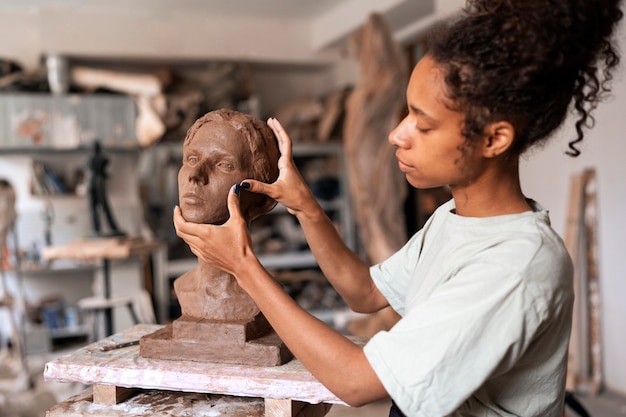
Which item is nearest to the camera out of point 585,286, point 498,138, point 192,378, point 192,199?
point 498,138

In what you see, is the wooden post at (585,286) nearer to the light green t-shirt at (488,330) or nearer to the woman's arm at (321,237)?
the woman's arm at (321,237)

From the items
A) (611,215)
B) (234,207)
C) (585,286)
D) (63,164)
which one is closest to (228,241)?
(234,207)

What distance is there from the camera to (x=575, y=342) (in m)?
4.08

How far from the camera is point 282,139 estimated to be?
5.40 feet

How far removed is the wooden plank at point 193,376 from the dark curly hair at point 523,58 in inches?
25.8

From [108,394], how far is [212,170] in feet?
2.05

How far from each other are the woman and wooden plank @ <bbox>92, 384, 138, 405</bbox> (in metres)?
0.46

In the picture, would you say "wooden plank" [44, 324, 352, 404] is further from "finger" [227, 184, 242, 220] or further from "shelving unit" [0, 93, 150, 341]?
"shelving unit" [0, 93, 150, 341]

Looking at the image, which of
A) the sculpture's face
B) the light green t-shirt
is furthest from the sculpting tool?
the light green t-shirt

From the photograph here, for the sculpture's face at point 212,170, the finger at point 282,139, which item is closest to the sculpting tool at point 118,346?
the sculpture's face at point 212,170

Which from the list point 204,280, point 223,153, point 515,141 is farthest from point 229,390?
point 515,141

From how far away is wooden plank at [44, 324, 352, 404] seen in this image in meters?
1.37

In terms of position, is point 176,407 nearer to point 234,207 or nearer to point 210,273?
point 210,273

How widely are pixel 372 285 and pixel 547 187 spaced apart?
10.2 ft
